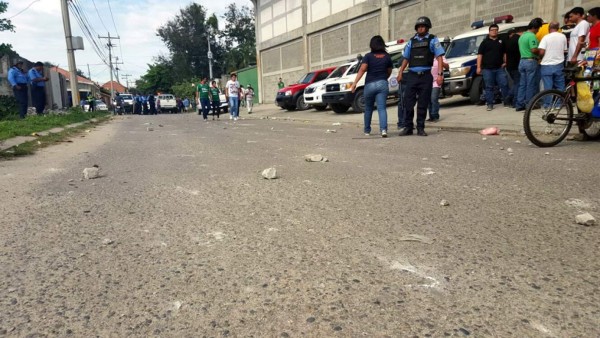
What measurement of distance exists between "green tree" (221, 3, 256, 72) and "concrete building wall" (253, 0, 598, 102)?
30.8m

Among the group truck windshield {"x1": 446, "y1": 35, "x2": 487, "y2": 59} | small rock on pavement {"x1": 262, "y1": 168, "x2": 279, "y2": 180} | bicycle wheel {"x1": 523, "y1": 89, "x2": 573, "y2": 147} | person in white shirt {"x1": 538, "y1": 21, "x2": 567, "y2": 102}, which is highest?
truck windshield {"x1": 446, "y1": 35, "x2": 487, "y2": 59}

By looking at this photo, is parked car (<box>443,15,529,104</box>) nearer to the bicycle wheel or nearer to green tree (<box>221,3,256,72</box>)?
the bicycle wheel

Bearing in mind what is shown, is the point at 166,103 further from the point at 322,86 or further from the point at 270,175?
the point at 270,175

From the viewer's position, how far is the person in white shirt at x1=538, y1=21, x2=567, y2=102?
24.4 ft

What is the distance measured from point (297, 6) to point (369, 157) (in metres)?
24.4

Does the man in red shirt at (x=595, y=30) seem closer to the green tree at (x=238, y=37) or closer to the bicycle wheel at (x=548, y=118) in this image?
the bicycle wheel at (x=548, y=118)

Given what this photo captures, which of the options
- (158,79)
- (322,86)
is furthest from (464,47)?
(158,79)

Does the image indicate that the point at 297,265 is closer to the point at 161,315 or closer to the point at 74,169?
the point at 161,315

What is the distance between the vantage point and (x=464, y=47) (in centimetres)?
1148

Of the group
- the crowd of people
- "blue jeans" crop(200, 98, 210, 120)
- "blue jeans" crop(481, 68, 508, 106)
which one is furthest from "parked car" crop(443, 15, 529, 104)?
"blue jeans" crop(200, 98, 210, 120)

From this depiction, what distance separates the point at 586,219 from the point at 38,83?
15.9m

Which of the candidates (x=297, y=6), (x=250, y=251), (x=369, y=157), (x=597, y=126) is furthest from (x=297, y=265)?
(x=297, y=6)

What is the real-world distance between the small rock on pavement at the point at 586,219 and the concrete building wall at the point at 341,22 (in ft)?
40.2

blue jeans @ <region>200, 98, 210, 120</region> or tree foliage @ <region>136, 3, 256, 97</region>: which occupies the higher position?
tree foliage @ <region>136, 3, 256, 97</region>
